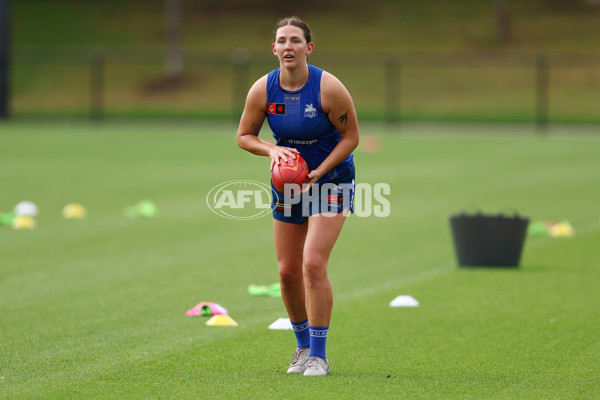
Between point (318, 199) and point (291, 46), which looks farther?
point (318, 199)

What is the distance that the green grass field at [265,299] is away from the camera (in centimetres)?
645

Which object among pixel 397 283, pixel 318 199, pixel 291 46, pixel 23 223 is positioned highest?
pixel 291 46

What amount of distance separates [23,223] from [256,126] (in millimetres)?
7856

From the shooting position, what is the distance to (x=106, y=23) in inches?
Result: 2435

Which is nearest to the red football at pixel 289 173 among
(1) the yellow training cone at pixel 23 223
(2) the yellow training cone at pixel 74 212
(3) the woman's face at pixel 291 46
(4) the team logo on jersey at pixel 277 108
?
(4) the team logo on jersey at pixel 277 108

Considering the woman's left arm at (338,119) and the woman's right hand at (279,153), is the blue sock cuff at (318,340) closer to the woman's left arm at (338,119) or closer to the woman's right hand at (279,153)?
the woman's left arm at (338,119)

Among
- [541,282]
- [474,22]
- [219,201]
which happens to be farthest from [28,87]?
[541,282]

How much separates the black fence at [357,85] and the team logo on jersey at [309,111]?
34.5 m

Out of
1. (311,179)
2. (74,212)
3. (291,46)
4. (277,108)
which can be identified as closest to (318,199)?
(311,179)

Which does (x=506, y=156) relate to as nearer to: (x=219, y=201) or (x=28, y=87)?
(x=219, y=201)

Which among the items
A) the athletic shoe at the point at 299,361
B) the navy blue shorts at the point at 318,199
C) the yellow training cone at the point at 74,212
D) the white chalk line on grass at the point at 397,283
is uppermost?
the navy blue shorts at the point at 318,199

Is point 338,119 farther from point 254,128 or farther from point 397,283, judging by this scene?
point 397,283

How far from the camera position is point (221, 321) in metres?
8.23

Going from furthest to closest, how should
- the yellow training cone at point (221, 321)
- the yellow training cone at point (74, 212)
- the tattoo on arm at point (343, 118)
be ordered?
the yellow training cone at point (74, 212) → the yellow training cone at point (221, 321) → the tattoo on arm at point (343, 118)
